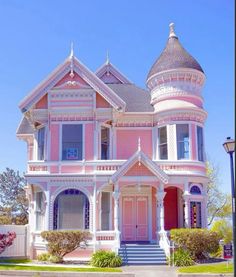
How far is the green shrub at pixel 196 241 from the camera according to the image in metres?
21.7

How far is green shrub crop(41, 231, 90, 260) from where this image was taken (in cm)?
2231

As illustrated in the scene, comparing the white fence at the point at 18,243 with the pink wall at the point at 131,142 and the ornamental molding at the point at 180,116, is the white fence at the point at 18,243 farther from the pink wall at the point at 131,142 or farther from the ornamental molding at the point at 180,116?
the ornamental molding at the point at 180,116

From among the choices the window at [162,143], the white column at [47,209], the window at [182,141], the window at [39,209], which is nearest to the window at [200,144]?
the window at [182,141]

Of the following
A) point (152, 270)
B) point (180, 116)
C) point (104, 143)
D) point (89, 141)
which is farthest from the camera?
point (104, 143)

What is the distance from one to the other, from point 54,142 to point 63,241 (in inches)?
235

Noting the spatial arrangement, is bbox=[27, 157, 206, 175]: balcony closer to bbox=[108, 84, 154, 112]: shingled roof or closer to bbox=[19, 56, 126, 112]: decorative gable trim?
bbox=[19, 56, 126, 112]: decorative gable trim

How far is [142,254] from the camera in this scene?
2255cm

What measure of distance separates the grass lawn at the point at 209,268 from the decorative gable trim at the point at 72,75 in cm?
966

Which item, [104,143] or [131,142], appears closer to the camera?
[104,143]

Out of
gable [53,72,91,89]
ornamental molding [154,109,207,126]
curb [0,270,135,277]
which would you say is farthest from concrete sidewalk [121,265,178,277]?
gable [53,72,91,89]

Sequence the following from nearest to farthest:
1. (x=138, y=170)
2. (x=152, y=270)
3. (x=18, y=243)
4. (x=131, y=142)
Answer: (x=152, y=270), (x=138, y=170), (x=18, y=243), (x=131, y=142)

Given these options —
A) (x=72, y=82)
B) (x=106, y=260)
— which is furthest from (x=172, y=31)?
(x=106, y=260)

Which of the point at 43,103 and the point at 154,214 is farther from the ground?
the point at 43,103

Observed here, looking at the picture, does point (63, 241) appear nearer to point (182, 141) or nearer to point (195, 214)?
point (195, 214)
